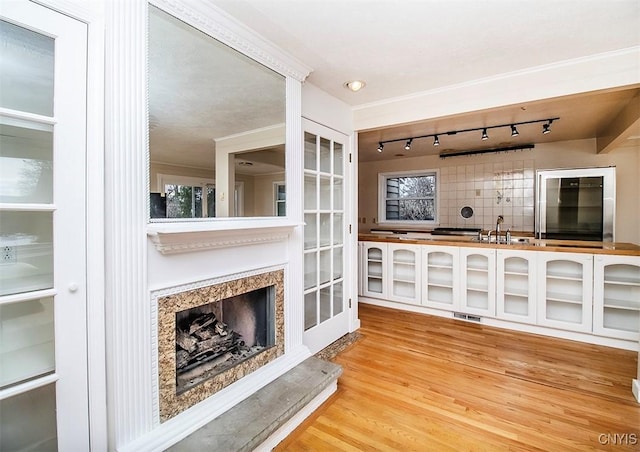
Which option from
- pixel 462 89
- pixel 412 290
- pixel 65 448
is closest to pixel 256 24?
pixel 462 89

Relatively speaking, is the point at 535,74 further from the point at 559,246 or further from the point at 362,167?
the point at 362,167

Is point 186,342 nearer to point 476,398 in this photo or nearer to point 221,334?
point 221,334

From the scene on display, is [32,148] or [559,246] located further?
[559,246]

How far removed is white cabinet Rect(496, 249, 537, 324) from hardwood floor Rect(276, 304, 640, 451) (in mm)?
248

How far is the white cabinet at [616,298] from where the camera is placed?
9.25 ft


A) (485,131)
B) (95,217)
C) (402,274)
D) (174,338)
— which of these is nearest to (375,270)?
(402,274)

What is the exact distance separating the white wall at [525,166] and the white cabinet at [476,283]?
2.13 m

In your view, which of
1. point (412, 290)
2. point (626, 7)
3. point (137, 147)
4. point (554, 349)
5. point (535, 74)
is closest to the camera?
point (137, 147)

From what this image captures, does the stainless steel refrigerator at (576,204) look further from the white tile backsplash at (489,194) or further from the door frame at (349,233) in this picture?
the door frame at (349,233)

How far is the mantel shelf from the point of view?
4.73ft

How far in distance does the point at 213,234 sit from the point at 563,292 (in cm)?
351

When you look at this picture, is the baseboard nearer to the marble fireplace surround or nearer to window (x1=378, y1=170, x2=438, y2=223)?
the marble fireplace surround

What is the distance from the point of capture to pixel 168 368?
59.4 inches

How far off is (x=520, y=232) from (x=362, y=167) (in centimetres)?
320
